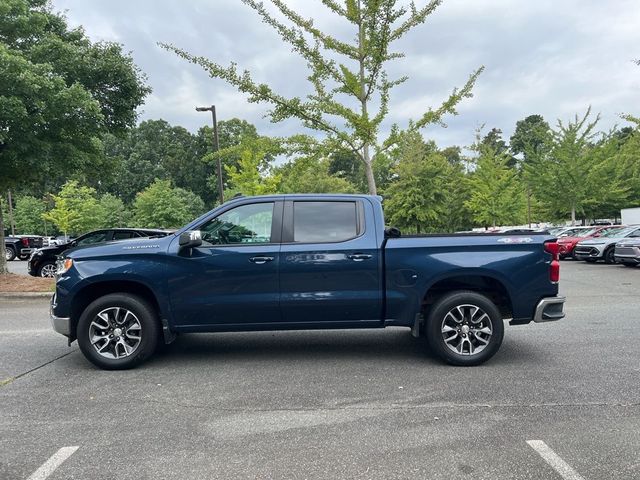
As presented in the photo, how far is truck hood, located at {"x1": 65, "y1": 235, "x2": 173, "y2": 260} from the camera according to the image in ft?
18.0

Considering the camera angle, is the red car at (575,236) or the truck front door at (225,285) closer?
the truck front door at (225,285)

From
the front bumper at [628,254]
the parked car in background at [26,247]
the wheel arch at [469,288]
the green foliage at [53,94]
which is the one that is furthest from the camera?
the parked car in background at [26,247]

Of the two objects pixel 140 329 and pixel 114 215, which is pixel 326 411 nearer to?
pixel 140 329

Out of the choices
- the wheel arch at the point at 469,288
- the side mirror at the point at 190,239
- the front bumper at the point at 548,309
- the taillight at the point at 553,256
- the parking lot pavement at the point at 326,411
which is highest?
the side mirror at the point at 190,239

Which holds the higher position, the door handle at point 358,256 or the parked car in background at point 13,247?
the door handle at point 358,256

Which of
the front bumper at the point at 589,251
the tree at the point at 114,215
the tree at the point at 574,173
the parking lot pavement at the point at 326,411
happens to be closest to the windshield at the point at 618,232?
the front bumper at the point at 589,251

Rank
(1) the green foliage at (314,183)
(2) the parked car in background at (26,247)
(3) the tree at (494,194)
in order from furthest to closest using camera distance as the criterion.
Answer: (3) the tree at (494,194) < (1) the green foliage at (314,183) < (2) the parked car in background at (26,247)

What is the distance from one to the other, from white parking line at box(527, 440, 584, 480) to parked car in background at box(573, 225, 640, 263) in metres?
17.8

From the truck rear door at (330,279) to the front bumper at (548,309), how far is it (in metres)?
1.72

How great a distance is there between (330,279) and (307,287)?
0.87ft

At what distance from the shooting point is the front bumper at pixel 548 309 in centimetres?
542

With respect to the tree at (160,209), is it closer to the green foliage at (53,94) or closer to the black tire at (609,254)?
the green foliage at (53,94)

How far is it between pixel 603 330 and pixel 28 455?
711 centimetres

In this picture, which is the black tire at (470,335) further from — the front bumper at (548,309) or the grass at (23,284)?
the grass at (23,284)
